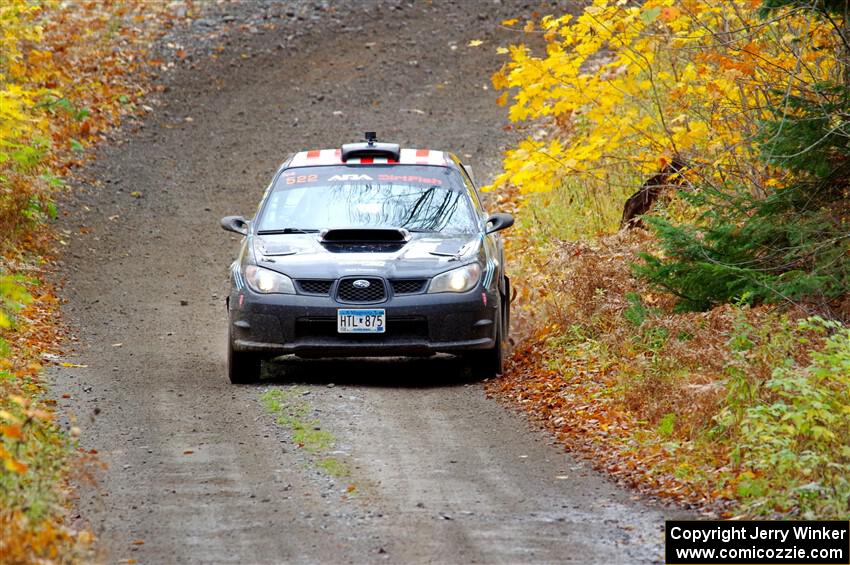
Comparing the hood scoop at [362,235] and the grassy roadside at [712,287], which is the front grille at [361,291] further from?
the grassy roadside at [712,287]

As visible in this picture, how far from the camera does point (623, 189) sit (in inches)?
671

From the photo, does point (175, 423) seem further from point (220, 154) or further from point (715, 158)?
point (220, 154)

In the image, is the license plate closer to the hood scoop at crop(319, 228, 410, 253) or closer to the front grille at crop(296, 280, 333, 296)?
the front grille at crop(296, 280, 333, 296)

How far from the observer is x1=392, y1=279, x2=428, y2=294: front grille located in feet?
35.7

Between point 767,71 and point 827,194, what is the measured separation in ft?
5.79

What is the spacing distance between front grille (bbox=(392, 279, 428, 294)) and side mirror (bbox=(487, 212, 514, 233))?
3.99 ft

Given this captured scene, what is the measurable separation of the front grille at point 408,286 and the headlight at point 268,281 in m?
0.87

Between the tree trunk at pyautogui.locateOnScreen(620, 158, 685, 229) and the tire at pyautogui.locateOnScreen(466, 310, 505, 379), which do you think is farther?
the tree trunk at pyautogui.locateOnScreen(620, 158, 685, 229)

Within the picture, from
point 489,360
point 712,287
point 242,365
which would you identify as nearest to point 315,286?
point 242,365

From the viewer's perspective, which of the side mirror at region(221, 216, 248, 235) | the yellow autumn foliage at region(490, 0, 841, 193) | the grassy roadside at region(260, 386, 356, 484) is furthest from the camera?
the yellow autumn foliage at region(490, 0, 841, 193)

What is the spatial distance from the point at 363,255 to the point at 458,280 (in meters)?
0.83

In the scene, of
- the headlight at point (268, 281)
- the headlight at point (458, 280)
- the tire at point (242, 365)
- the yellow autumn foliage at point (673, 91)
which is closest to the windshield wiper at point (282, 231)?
the headlight at point (268, 281)

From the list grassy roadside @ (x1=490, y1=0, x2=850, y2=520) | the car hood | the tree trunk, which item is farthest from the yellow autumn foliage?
the car hood

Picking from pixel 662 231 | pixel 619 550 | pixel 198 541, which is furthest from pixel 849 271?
pixel 198 541
